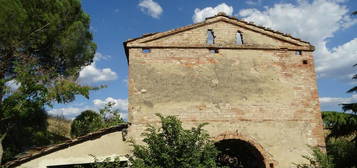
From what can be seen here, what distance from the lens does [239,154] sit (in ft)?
33.3

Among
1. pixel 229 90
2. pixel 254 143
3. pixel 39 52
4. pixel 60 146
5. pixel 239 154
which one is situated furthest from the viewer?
pixel 39 52

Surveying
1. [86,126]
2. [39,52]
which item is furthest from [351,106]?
[86,126]

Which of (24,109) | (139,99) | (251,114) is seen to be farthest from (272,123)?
(24,109)

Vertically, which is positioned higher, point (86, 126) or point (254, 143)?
point (86, 126)

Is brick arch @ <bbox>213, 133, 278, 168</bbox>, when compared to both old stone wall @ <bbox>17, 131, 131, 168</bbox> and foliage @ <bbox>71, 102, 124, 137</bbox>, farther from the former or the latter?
foliage @ <bbox>71, 102, 124, 137</bbox>

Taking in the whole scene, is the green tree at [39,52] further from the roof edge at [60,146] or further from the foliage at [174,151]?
the foliage at [174,151]

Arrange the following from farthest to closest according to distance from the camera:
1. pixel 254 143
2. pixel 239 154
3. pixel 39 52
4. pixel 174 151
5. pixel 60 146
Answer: pixel 39 52 → pixel 239 154 → pixel 254 143 → pixel 60 146 → pixel 174 151

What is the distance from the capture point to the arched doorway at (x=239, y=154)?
8.54 metres

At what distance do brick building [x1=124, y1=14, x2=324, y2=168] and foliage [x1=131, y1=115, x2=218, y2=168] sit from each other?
4.69 ft

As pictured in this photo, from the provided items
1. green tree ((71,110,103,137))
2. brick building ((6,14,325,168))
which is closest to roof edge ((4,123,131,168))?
brick building ((6,14,325,168))

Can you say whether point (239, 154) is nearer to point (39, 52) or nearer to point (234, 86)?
point (234, 86)

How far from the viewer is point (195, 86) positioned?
859cm

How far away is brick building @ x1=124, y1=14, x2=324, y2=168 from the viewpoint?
27.3ft

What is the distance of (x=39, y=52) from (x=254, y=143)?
10614mm
